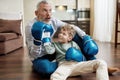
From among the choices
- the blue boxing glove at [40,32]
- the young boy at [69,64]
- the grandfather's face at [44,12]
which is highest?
the grandfather's face at [44,12]

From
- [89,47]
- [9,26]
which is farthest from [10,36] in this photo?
[89,47]

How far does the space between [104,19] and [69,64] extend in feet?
13.2

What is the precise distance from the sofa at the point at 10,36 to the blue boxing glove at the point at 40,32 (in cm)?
175

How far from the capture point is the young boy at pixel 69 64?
2189mm

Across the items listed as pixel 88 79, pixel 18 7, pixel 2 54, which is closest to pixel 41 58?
pixel 88 79

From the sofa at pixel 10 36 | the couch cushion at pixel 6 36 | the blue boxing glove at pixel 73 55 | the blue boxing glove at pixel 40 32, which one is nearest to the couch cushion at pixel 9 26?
the sofa at pixel 10 36

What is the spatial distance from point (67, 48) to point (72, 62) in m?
0.22

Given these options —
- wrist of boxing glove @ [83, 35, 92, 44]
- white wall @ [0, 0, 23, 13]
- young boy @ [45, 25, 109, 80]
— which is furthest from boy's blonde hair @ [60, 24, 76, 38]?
white wall @ [0, 0, 23, 13]

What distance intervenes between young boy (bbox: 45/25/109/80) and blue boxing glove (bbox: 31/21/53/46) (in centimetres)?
12

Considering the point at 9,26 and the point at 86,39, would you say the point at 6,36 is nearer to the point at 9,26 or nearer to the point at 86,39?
the point at 9,26

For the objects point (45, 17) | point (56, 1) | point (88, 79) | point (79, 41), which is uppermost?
point (56, 1)

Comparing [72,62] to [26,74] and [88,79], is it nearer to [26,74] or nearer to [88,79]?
[88,79]

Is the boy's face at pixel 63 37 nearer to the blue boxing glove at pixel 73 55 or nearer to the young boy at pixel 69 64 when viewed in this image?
the young boy at pixel 69 64

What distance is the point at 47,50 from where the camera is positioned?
97.5 inches
